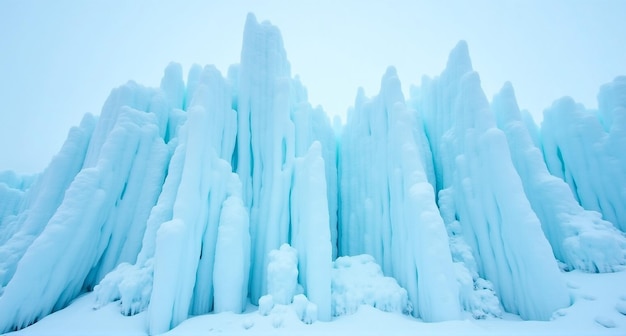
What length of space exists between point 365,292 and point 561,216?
29.9 feet

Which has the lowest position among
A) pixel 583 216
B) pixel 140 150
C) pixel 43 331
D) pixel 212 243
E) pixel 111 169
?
pixel 43 331

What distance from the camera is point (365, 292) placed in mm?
10062

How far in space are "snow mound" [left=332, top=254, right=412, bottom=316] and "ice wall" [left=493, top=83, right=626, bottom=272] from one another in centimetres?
718

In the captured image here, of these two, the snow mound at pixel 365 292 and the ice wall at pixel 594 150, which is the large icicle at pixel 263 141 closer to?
the snow mound at pixel 365 292

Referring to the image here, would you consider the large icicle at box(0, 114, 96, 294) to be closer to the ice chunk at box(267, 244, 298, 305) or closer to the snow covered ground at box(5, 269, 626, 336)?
the snow covered ground at box(5, 269, 626, 336)

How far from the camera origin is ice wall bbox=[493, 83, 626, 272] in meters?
9.72

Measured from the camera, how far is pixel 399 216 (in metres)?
11.7

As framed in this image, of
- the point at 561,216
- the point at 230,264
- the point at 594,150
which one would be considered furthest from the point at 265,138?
the point at 594,150

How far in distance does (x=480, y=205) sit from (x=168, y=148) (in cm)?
1593

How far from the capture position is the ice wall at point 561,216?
31.9 ft

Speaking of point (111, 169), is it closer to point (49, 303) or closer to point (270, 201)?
point (49, 303)

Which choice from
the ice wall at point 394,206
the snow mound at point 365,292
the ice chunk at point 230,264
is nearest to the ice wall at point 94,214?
the ice chunk at point 230,264

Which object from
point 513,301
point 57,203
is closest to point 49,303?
point 57,203

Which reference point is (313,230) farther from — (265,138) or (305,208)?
(265,138)
